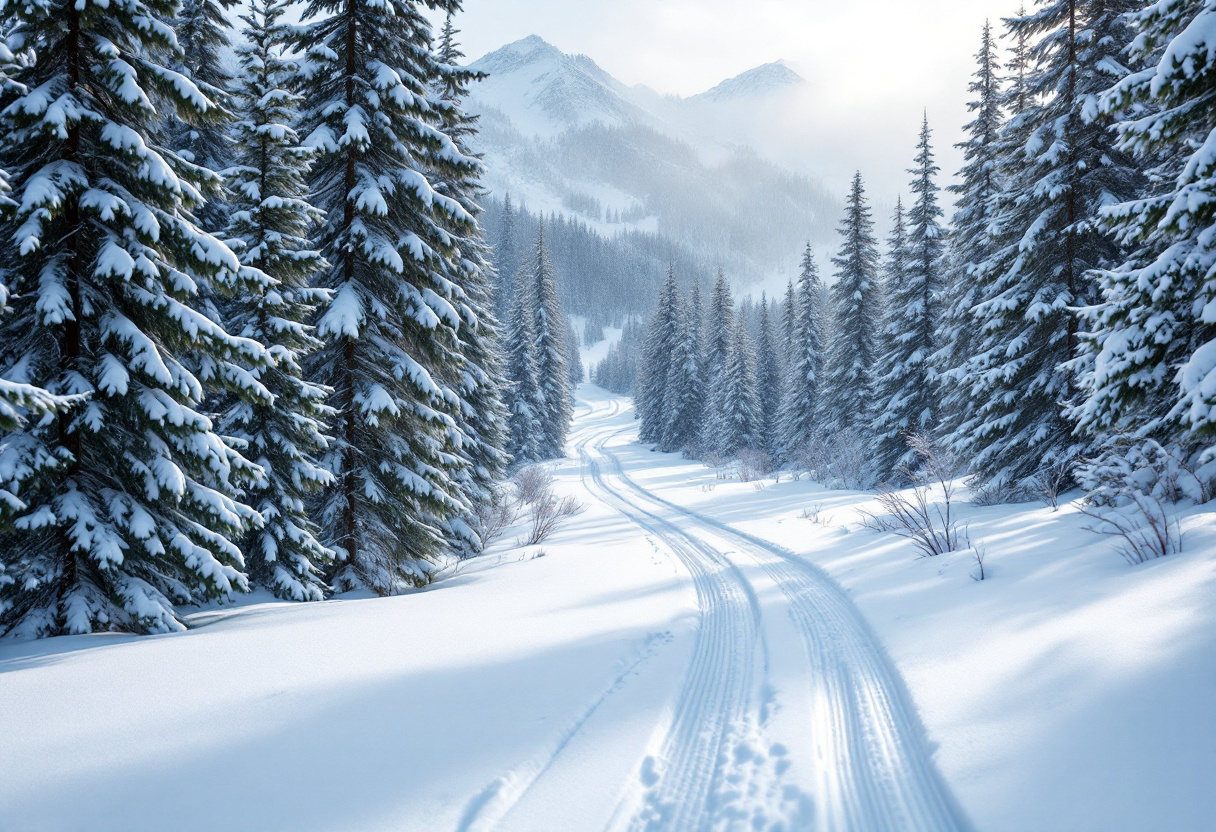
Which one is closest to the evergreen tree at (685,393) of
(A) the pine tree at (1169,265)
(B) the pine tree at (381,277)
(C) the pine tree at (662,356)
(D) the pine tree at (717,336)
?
(C) the pine tree at (662,356)

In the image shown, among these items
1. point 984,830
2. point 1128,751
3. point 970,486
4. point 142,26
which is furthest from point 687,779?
point 970,486

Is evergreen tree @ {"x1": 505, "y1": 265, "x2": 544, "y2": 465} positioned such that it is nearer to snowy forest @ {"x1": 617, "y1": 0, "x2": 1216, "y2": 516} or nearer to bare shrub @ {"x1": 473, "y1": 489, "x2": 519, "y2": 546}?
snowy forest @ {"x1": 617, "y1": 0, "x2": 1216, "y2": 516}

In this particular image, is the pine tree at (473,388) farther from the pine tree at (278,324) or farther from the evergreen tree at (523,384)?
the evergreen tree at (523,384)

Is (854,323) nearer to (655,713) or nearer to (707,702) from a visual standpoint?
(707,702)

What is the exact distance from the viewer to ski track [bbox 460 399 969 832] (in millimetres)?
3551

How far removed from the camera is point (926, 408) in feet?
71.4

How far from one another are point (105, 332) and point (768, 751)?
7.98 metres

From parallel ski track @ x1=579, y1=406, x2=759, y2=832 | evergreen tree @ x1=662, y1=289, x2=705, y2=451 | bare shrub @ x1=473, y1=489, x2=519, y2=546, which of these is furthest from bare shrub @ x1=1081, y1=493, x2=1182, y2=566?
evergreen tree @ x1=662, y1=289, x2=705, y2=451

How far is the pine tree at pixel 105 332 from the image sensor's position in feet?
18.4

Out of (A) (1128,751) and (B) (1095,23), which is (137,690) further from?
(B) (1095,23)

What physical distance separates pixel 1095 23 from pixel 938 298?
10750 millimetres

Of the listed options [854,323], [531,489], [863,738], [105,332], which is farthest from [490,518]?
[854,323]

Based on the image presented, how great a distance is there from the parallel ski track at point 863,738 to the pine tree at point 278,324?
294 inches

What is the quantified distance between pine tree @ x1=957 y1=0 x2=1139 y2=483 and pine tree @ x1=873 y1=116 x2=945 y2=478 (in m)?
8.90
